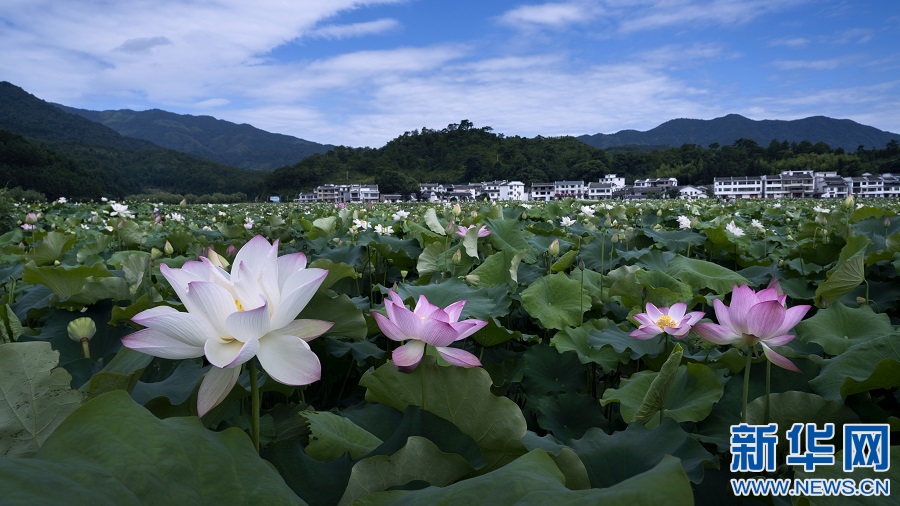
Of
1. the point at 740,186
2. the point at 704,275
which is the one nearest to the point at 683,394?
the point at 704,275

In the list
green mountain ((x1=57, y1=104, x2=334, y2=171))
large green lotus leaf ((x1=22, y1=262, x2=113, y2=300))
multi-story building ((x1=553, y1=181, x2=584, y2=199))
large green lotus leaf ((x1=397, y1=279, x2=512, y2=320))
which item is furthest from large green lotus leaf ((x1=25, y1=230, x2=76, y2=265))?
green mountain ((x1=57, y1=104, x2=334, y2=171))

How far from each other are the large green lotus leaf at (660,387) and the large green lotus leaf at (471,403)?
0.25 m

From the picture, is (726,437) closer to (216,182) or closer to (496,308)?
(496,308)

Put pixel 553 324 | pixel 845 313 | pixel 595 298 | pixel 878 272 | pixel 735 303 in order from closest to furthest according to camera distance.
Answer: pixel 735 303
pixel 845 313
pixel 553 324
pixel 595 298
pixel 878 272

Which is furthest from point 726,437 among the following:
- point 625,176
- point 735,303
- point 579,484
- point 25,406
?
point 625,176

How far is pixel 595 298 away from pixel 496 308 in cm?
54

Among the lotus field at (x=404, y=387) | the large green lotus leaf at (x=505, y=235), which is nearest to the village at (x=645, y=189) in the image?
the large green lotus leaf at (x=505, y=235)

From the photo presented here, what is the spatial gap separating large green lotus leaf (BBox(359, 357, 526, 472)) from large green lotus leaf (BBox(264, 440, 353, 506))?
20 cm

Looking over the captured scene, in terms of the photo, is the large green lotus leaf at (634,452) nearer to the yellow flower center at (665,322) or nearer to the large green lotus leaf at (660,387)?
the large green lotus leaf at (660,387)

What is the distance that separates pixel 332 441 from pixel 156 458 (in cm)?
30

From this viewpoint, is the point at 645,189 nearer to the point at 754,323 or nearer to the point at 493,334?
the point at 493,334

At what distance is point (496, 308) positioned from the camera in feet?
5.25

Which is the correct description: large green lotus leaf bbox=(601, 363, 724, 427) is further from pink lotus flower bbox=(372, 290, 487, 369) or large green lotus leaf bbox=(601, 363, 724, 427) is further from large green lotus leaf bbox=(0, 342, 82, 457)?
large green lotus leaf bbox=(0, 342, 82, 457)

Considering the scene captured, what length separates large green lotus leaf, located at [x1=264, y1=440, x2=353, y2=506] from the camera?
0.65 metres
